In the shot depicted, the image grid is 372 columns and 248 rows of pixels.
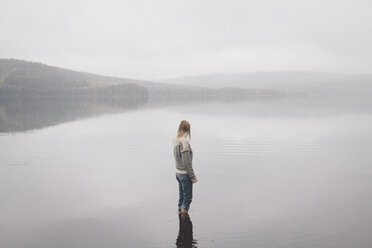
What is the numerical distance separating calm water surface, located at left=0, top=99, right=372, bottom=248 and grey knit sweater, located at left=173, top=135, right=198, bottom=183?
5.01 feet

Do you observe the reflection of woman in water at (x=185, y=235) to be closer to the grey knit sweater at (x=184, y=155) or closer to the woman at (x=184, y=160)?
the woman at (x=184, y=160)

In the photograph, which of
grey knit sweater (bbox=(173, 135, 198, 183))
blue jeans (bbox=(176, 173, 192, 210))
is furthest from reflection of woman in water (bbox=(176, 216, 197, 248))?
grey knit sweater (bbox=(173, 135, 198, 183))

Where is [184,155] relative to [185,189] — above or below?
above

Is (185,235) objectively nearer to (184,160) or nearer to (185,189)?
(185,189)

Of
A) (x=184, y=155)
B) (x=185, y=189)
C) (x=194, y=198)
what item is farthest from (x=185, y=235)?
(x=194, y=198)

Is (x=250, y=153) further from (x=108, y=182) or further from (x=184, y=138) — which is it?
(x=184, y=138)

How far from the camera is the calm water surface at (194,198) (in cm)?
945

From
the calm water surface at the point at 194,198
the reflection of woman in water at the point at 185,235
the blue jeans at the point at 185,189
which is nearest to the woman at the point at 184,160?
the blue jeans at the point at 185,189

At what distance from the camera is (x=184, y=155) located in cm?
1004

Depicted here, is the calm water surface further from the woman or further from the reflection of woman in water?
the woman

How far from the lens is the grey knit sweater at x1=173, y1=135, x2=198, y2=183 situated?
32.9ft

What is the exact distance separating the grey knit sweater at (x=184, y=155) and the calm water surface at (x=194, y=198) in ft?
5.01

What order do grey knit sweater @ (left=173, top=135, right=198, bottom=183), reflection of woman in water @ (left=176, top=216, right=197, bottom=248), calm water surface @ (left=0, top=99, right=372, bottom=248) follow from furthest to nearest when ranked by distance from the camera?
grey knit sweater @ (left=173, top=135, right=198, bottom=183) < calm water surface @ (left=0, top=99, right=372, bottom=248) < reflection of woman in water @ (left=176, top=216, right=197, bottom=248)

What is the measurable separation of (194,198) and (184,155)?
3.27m
